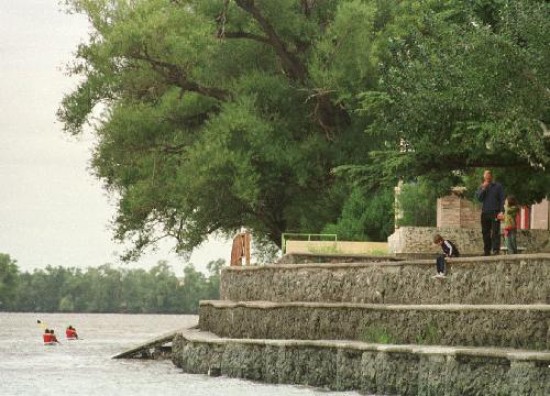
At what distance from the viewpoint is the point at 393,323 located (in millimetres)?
26625

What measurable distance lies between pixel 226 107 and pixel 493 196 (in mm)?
18301

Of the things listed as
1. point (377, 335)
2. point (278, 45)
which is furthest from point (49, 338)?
point (377, 335)

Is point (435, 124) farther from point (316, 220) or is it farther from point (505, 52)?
point (316, 220)

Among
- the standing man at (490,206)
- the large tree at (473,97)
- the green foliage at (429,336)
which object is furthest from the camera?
the large tree at (473,97)

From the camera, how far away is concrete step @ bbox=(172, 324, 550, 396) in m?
21.6

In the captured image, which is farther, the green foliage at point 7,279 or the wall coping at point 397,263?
the green foliage at point 7,279

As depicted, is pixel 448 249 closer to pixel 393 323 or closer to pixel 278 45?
pixel 393 323

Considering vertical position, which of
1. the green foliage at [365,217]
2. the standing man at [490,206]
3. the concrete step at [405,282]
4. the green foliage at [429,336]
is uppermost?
the green foliage at [365,217]

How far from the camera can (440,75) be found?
1160 inches

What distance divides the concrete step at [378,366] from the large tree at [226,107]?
39.5 feet

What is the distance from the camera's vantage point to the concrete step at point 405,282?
24.8 m

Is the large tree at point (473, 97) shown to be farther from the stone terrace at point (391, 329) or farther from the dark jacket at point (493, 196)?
the stone terrace at point (391, 329)

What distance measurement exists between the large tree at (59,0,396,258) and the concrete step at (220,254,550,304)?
10.0 metres

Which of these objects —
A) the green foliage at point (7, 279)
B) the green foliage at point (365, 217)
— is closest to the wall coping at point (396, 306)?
the green foliage at point (365, 217)
